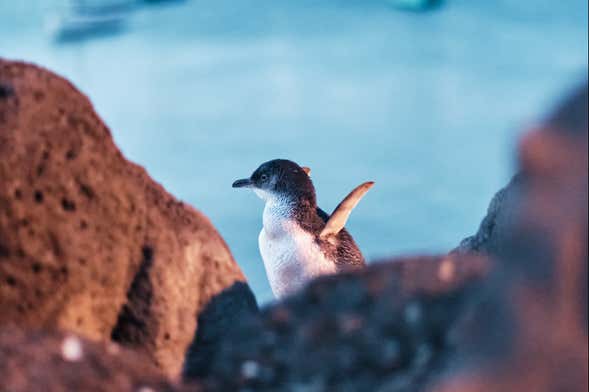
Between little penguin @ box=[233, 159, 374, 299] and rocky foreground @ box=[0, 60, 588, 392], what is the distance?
0.87 m

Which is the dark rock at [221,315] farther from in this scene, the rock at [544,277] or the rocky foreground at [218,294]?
the rock at [544,277]

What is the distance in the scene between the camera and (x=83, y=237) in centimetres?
119

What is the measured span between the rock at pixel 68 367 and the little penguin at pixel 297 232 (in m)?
1.47

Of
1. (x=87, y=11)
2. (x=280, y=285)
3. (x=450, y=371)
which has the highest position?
(x=87, y=11)

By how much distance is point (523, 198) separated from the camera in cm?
68

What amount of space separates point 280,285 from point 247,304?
1.06 meters

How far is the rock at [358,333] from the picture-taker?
0.85 m

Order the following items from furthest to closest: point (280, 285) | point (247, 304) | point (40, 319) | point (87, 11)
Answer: point (87, 11) → point (280, 285) → point (247, 304) → point (40, 319)

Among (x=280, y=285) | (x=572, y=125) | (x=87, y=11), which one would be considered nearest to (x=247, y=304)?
(x=572, y=125)

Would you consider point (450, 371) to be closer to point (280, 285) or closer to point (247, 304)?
point (247, 304)

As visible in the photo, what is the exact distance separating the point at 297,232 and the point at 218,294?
1081 millimetres

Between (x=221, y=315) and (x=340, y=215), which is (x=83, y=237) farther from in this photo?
(x=340, y=215)

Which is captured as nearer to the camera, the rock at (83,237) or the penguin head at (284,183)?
the rock at (83,237)

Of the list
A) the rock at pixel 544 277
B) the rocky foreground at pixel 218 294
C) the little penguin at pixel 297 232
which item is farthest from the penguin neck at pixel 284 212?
the rock at pixel 544 277
